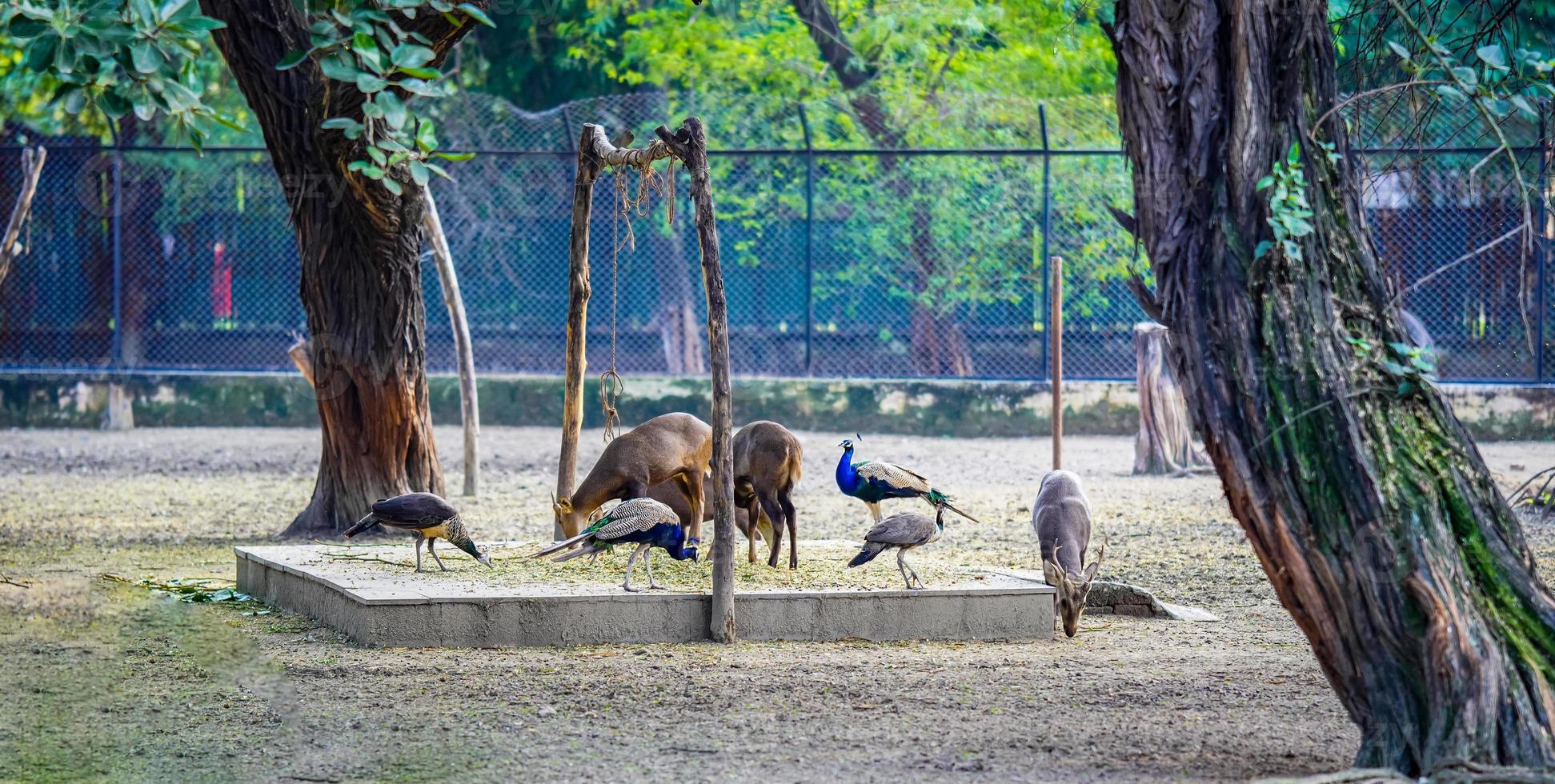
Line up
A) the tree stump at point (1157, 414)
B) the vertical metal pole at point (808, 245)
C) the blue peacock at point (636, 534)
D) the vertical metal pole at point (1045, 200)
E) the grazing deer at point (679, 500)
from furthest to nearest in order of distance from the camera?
the vertical metal pole at point (808, 245) → the vertical metal pole at point (1045, 200) → the tree stump at point (1157, 414) → the grazing deer at point (679, 500) → the blue peacock at point (636, 534)

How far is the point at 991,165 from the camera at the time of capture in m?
17.2

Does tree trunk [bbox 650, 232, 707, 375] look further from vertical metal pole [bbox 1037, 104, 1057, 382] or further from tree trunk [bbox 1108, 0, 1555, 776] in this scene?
tree trunk [bbox 1108, 0, 1555, 776]

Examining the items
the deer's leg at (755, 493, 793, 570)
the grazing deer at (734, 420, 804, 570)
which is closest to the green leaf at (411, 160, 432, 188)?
the grazing deer at (734, 420, 804, 570)

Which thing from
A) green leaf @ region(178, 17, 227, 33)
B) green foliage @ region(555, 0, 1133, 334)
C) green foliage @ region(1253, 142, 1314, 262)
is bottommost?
green foliage @ region(1253, 142, 1314, 262)

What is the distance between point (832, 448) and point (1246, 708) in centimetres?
973

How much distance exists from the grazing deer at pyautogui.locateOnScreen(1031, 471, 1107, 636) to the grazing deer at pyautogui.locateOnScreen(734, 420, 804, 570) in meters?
1.18

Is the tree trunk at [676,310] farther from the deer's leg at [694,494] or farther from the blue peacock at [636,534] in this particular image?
the blue peacock at [636,534]

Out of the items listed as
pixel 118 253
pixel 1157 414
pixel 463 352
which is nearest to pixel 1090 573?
pixel 463 352

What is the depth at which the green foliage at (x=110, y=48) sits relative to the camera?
12.9ft

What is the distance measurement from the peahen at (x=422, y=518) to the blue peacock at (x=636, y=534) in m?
0.57

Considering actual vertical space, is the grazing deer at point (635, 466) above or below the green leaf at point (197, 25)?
below

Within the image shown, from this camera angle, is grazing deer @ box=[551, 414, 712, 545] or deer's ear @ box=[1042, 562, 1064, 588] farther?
grazing deer @ box=[551, 414, 712, 545]

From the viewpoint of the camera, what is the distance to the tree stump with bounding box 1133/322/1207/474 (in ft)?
44.5

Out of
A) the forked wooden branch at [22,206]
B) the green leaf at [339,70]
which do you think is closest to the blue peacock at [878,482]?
the green leaf at [339,70]
